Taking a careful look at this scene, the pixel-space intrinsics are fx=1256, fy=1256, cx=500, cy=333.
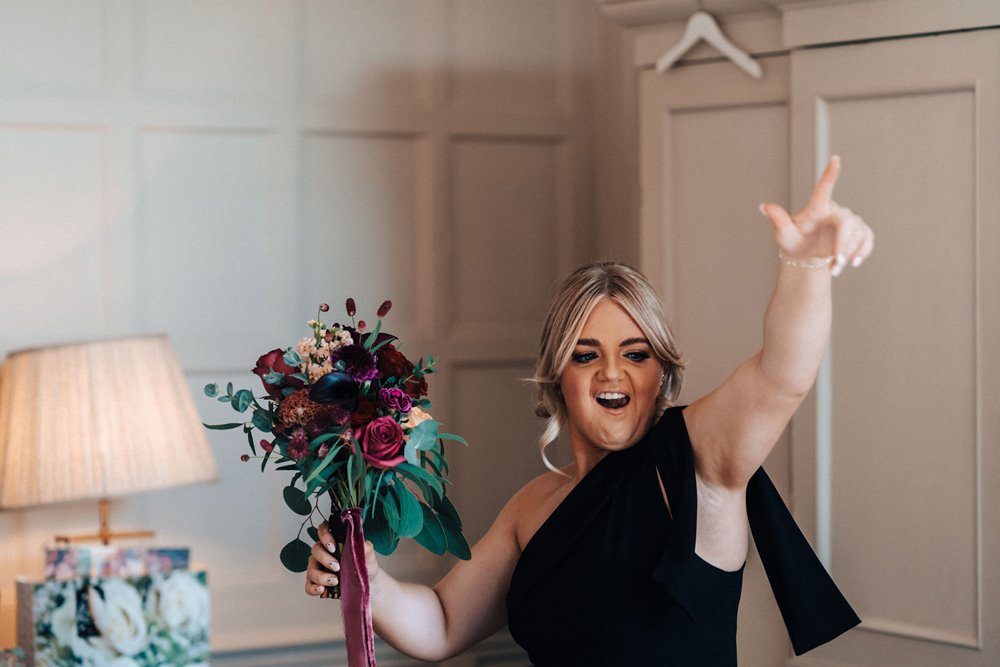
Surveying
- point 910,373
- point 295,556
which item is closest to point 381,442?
A: point 295,556

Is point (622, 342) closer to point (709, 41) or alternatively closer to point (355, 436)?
point (355, 436)

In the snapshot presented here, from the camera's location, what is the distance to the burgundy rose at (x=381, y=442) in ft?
5.21

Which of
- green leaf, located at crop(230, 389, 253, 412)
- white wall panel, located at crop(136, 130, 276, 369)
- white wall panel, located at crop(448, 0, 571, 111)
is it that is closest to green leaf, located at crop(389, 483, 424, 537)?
green leaf, located at crop(230, 389, 253, 412)

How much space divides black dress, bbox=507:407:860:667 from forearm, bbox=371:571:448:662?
0.19 metres

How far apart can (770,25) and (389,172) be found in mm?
1137

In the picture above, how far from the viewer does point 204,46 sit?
9.78ft

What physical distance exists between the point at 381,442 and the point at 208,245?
1.53 metres

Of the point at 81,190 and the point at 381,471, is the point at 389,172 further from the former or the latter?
the point at 381,471

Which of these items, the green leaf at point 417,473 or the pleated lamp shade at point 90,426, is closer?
the green leaf at point 417,473

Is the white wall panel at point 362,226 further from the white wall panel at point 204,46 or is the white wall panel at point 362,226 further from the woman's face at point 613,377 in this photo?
the woman's face at point 613,377

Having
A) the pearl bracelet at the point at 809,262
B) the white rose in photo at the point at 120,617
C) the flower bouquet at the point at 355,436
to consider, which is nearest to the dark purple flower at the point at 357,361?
the flower bouquet at the point at 355,436

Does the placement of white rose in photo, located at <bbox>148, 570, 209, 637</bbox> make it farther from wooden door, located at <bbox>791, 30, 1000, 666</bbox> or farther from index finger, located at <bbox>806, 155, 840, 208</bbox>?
index finger, located at <bbox>806, 155, 840, 208</bbox>

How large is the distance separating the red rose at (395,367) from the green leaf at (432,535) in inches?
7.0

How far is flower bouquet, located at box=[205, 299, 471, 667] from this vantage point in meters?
1.61
